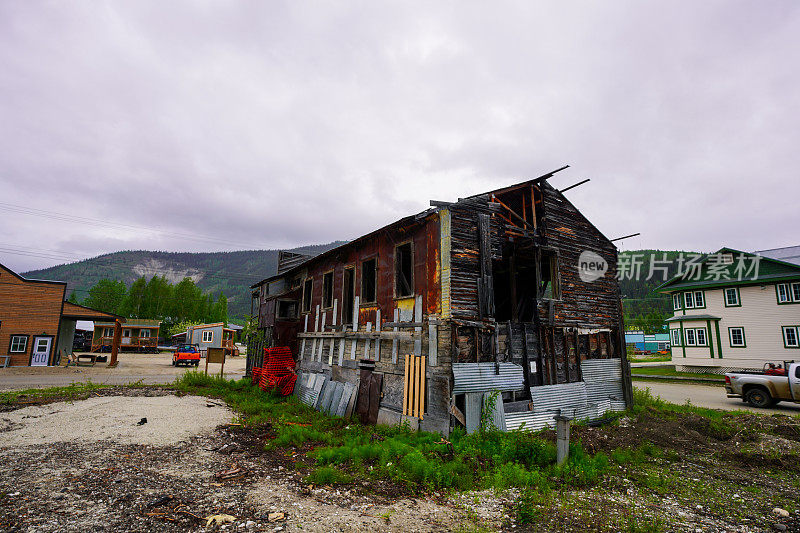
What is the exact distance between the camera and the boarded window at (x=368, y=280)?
48.1 ft

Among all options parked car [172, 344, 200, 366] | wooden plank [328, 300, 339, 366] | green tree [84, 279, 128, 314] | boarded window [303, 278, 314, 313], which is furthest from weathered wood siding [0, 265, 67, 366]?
green tree [84, 279, 128, 314]

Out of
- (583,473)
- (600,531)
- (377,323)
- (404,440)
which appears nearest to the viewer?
(600,531)

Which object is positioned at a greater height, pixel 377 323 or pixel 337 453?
pixel 377 323

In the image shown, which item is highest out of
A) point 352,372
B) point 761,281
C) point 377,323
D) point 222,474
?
point 761,281

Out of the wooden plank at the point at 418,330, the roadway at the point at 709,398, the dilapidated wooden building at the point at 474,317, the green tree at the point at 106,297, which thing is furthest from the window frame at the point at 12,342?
the green tree at the point at 106,297

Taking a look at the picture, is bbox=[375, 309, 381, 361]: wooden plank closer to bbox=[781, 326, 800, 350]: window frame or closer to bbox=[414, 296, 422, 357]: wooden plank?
bbox=[414, 296, 422, 357]: wooden plank

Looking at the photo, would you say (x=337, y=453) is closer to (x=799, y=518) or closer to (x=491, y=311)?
(x=491, y=311)

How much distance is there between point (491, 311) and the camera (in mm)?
11148

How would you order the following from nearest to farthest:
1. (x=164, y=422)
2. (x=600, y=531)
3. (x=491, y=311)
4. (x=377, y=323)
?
(x=600, y=531) < (x=491, y=311) < (x=164, y=422) < (x=377, y=323)

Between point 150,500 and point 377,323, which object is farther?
point 377,323

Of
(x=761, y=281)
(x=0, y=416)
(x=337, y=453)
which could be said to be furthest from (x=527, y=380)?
(x=761, y=281)

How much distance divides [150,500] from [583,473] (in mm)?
7815

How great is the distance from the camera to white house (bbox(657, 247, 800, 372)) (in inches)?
1071

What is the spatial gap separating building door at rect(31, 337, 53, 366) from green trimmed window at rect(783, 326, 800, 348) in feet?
177
